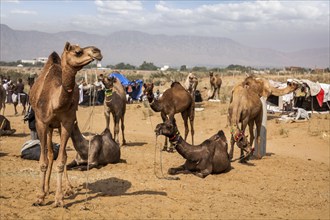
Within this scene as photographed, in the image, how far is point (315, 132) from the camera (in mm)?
17641

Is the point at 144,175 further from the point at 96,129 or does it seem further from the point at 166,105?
the point at 96,129

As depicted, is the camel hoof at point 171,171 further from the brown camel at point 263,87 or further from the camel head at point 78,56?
the brown camel at point 263,87

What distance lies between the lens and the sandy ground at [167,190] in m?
7.14

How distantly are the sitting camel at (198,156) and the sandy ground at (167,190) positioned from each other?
0.24 meters

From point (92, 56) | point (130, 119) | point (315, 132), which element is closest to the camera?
point (92, 56)

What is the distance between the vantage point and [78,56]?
21.3 feet

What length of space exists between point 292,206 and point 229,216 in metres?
1.67

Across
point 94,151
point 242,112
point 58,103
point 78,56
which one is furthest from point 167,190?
point 242,112

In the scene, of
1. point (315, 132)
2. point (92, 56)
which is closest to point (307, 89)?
point (315, 132)

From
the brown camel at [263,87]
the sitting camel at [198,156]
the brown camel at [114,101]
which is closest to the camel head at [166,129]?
the sitting camel at [198,156]

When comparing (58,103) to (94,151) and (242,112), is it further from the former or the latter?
(242,112)

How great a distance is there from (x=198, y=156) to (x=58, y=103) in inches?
165

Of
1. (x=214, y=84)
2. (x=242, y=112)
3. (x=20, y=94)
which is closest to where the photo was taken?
(x=242, y=112)

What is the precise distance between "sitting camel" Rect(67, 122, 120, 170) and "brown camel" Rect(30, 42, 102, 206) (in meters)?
1.86
